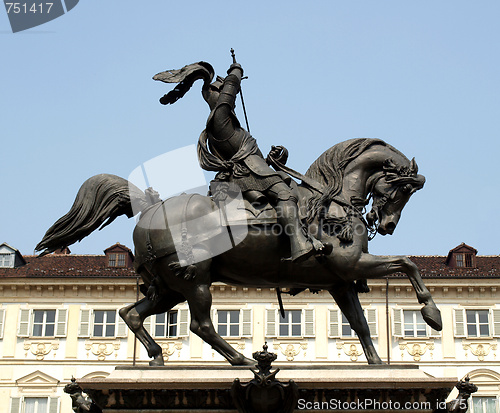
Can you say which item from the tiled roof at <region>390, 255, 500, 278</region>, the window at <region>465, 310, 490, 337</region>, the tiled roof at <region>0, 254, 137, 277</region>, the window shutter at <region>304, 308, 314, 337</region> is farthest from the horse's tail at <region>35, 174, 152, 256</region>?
the window at <region>465, 310, 490, 337</region>

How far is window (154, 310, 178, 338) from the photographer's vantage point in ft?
155

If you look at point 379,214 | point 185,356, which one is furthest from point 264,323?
point 379,214

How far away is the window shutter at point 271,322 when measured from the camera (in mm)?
47219

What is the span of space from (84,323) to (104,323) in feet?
2.98

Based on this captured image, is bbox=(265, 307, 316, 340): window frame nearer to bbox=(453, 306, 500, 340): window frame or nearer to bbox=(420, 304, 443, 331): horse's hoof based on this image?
bbox=(453, 306, 500, 340): window frame

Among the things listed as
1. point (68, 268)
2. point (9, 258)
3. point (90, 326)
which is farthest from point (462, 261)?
point (9, 258)

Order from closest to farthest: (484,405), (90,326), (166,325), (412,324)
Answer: (484,405) → (166,325) → (412,324) → (90,326)

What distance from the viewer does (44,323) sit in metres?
48.0

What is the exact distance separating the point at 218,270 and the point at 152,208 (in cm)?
129

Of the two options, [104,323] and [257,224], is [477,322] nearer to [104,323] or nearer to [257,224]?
[104,323]

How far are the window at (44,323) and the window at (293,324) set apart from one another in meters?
9.83

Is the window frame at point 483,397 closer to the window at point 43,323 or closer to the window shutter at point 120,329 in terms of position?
the window shutter at point 120,329

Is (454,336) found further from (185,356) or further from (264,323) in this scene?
(185,356)

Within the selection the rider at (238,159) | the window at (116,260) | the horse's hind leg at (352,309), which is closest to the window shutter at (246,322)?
the window at (116,260)
